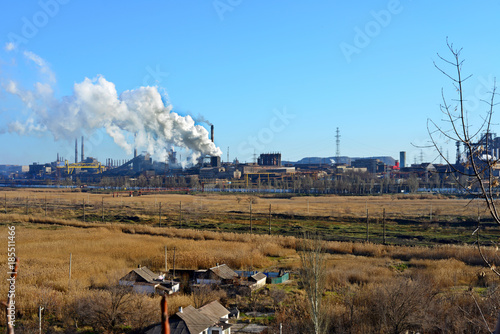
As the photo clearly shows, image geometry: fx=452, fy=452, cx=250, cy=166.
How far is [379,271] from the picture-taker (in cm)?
2086

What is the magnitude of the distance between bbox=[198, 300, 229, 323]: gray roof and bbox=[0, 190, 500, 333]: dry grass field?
68.0 inches

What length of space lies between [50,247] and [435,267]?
21689mm

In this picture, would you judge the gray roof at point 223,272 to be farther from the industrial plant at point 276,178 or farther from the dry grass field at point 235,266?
the industrial plant at point 276,178

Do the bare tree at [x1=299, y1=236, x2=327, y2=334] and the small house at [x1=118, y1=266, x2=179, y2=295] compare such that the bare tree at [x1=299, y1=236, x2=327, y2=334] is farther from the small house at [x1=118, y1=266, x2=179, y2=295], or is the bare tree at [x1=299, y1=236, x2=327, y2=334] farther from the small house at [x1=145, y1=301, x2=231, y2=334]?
the small house at [x1=118, y1=266, x2=179, y2=295]

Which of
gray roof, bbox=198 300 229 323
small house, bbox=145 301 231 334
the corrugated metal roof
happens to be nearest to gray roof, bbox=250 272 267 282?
gray roof, bbox=198 300 229 323

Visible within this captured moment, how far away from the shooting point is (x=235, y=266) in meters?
23.8

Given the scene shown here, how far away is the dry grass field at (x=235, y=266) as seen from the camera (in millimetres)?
13977

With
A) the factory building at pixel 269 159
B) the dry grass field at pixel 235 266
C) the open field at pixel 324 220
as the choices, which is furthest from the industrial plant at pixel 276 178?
the dry grass field at pixel 235 266

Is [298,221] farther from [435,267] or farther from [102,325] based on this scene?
[102,325]

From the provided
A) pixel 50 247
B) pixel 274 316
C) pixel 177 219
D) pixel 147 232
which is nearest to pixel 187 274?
pixel 274 316

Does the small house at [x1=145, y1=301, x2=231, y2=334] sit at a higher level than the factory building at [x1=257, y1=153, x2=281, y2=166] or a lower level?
lower

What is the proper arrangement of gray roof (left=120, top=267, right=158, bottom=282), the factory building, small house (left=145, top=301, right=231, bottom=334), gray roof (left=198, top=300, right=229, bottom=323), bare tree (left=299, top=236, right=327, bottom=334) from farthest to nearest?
the factory building → gray roof (left=120, top=267, right=158, bottom=282) → gray roof (left=198, top=300, right=229, bottom=323) → small house (left=145, top=301, right=231, bottom=334) → bare tree (left=299, top=236, right=327, bottom=334)

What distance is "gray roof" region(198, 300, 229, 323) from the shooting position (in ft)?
43.9

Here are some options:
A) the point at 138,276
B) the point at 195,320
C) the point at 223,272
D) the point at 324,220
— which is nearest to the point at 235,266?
the point at 223,272
